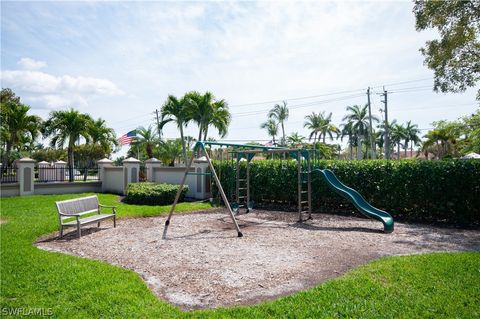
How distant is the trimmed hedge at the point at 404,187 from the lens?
32.6 ft

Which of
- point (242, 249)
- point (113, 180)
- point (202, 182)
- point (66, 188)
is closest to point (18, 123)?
point (66, 188)

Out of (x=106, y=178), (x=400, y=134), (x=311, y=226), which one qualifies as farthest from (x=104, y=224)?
(x=400, y=134)

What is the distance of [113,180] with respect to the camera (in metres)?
18.6

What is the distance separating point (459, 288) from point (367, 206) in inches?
223

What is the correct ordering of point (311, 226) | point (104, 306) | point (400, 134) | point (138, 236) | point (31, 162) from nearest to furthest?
point (104, 306) < point (138, 236) < point (311, 226) < point (31, 162) < point (400, 134)

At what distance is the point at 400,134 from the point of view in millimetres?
72500

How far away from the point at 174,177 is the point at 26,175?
6687 mm

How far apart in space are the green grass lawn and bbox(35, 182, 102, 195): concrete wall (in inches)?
453

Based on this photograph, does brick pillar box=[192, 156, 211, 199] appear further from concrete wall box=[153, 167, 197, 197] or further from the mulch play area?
the mulch play area

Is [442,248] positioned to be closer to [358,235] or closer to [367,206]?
[358,235]

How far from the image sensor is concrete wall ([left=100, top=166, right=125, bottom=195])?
59.5ft

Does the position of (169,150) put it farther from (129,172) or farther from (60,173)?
(129,172)

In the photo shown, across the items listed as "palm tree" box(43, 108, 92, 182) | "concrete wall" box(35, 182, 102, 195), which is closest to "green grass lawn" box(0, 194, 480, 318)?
"concrete wall" box(35, 182, 102, 195)

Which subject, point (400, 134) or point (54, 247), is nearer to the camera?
point (54, 247)
